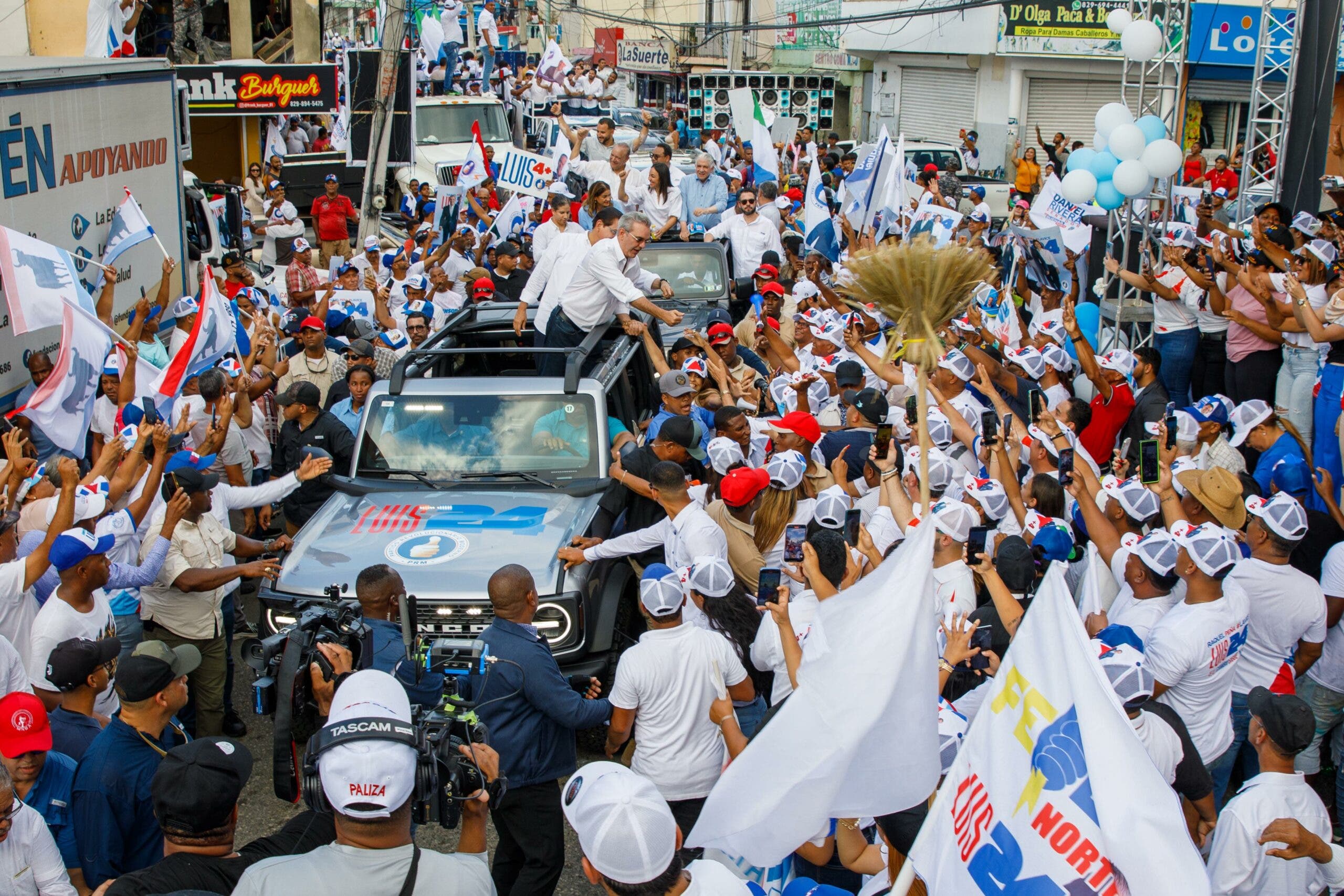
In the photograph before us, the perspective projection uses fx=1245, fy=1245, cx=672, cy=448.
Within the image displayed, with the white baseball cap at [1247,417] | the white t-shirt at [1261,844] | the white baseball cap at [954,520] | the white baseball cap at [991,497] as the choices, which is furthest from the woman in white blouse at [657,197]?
the white t-shirt at [1261,844]

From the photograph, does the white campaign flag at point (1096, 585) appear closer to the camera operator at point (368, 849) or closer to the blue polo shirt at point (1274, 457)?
the blue polo shirt at point (1274, 457)

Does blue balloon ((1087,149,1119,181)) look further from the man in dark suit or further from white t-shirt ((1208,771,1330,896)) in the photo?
white t-shirt ((1208,771,1330,896))

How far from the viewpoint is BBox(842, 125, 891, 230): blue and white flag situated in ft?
40.2

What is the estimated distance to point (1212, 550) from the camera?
4.74 meters

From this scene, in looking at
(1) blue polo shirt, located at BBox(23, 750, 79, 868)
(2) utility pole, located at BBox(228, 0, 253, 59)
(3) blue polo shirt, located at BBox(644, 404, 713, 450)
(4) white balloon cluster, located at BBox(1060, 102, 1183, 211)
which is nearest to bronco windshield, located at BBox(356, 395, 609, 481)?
(3) blue polo shirt, located at BBox(644, 404, 713, 450)

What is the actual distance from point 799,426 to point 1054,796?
→ 382 cm

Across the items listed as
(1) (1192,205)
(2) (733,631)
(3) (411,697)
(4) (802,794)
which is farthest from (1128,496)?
(1) (1192,205)

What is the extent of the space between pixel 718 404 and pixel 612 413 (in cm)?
112

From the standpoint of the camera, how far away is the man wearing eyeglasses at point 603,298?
869 cm

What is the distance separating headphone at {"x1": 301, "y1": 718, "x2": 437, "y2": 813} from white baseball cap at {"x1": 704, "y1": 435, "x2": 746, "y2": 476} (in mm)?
3554

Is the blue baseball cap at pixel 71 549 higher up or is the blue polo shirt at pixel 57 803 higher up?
the blue baseball cap at pixel 71 549

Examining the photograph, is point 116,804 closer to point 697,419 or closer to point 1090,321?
point 697,419

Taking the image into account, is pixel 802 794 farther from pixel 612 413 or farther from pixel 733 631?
pixel 612 413

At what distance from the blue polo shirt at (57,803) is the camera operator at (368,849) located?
1.43m
